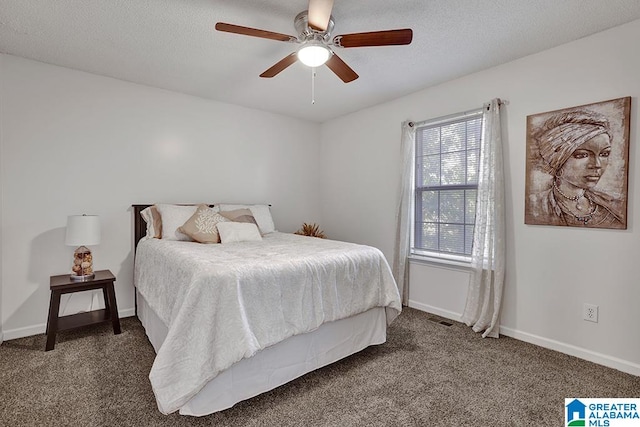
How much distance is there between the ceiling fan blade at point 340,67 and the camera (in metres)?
2.16

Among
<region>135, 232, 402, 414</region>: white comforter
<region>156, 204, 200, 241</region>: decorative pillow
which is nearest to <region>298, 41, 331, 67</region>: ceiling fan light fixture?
<region>135, 232, 402, 414</region>: white comforter

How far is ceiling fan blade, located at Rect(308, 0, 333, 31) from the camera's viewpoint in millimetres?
1675

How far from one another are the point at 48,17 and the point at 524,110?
367 cm

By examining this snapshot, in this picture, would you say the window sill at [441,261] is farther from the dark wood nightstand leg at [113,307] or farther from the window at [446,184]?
the dark wood nightstand leg at [113,307]

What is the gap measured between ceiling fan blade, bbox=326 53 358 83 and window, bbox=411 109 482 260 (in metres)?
1.40

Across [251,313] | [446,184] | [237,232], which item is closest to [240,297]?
[251,313]

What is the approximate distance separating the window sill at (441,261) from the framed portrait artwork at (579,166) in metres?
0.71

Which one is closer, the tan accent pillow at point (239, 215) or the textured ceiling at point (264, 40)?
the textured ceiling at point (264, 40)

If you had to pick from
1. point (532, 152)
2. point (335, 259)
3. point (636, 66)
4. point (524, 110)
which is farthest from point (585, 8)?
point (335, 259)

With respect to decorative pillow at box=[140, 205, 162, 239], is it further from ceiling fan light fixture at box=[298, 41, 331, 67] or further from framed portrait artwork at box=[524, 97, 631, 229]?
framed portrait artwork at box=[524, 97, 631, 229]

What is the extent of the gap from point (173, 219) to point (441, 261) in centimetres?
279

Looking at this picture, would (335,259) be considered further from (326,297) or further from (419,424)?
(419,424)

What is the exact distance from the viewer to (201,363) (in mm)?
1563

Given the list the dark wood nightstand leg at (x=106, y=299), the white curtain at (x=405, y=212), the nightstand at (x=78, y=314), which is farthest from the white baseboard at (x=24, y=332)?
the white curtain at (x=405, y=212)
